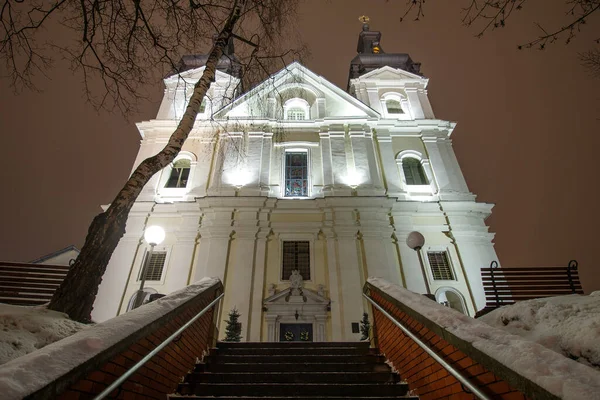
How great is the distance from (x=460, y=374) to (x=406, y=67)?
27.8 meters

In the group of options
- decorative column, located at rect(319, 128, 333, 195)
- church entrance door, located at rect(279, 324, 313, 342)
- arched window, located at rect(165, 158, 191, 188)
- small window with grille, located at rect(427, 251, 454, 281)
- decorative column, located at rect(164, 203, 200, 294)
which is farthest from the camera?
arched window, located at rect(165, 158, 191, 188)

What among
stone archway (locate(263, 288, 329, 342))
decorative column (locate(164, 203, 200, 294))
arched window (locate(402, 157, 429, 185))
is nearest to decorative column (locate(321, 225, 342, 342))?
stone archway (locate(263, 288, 329, 342))

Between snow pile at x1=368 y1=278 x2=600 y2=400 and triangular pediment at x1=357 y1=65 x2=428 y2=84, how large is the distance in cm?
2209

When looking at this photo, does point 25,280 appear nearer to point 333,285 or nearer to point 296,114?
point 333,285

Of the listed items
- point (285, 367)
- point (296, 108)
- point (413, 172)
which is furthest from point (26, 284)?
point (413, 172)

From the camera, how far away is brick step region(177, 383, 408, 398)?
13.5ft

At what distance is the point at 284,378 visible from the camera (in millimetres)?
4496

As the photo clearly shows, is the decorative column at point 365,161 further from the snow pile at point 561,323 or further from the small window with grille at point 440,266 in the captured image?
the snow pile at point 561,323

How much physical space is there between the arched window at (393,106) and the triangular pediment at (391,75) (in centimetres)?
194

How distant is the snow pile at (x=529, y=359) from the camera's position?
6.66 feet

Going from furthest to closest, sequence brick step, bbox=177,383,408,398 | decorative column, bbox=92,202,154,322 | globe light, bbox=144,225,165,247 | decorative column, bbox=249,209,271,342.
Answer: decorative column, bbox=92,202,154,322, decorative column, bbox=249,209,271,342, globe light, bbox=144,225,165,247, brick step, bbox=177,383,408,398

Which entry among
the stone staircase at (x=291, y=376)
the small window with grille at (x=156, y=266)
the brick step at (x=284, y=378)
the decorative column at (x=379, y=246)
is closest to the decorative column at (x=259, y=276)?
the small window with grille at (x=156, y=266)

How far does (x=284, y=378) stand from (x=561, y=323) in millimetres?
3686

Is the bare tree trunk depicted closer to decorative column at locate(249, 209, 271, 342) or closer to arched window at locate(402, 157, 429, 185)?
decorative column at locate(249, 209, 271, 342)
